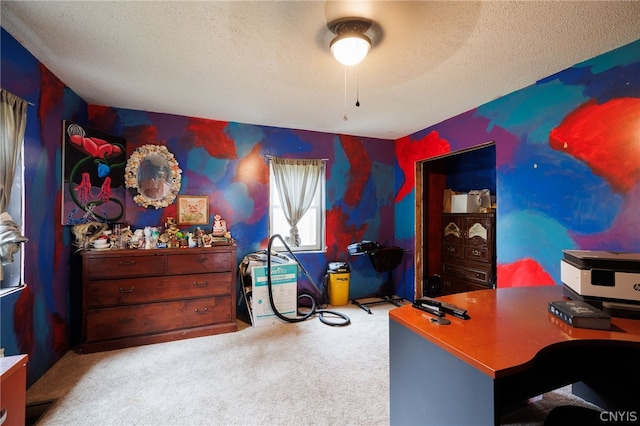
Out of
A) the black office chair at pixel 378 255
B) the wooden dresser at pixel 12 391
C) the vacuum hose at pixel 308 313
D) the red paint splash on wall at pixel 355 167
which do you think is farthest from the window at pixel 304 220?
the wooden dresser at pixel 12 391

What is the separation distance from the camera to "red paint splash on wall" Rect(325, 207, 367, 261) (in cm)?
430

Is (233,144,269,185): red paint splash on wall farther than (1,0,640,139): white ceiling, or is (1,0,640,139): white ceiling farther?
(233,144,269,185): red paint splash on wall

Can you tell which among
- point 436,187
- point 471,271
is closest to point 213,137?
point 436,187

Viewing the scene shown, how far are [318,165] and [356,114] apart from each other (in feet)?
3.26

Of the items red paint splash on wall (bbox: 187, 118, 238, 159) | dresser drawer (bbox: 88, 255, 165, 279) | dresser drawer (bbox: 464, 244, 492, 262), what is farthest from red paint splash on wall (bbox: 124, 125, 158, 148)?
dresser drawer (bbox: 464, 244, 492, 262)

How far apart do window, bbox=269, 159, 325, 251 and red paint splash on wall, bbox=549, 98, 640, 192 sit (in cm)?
282

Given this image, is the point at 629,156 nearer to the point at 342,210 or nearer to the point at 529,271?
the point at 529,271

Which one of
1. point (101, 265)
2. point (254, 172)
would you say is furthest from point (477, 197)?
point (101, 265)

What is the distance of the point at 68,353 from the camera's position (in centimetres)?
268

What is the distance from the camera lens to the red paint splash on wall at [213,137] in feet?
11.8

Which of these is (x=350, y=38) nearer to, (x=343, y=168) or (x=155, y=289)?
(x=343, y=168)

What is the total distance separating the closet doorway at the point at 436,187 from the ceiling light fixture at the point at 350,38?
8.90ft

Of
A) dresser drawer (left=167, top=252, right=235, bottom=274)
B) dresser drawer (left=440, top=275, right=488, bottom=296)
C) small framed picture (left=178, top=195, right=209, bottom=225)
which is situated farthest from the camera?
dresser drawer (left=440, top=275, right=488, bottom=296)

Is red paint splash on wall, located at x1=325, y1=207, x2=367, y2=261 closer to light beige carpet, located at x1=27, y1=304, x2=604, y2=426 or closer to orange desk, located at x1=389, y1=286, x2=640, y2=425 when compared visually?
light beige carpet, located at x1=27, y1=304, x2=604, y2=426
